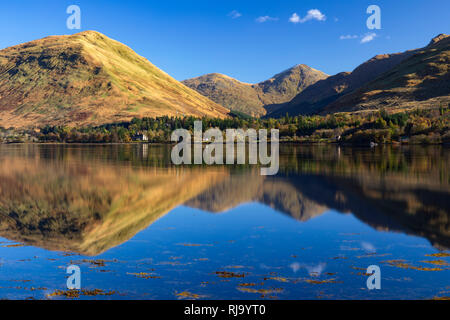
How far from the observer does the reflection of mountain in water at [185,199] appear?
24.6 m

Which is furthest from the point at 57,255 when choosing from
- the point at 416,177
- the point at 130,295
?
the point at 416,177

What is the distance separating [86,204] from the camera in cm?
3300

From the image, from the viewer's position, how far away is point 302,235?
23953 mm

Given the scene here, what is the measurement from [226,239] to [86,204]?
1490 centimetres

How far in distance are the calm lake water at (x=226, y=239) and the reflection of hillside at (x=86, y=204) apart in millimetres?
123

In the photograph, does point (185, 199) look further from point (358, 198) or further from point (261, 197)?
point (358, 198)

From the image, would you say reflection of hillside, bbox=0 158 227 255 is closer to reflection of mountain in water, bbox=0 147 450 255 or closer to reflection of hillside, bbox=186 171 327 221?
reflection of mountain in water, bbox=0 147 450 255

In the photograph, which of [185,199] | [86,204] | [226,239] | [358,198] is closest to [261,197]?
[185,199]

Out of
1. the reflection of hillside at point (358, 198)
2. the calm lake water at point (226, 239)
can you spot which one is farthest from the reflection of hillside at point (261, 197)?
the calm lake water at point (226, 239)

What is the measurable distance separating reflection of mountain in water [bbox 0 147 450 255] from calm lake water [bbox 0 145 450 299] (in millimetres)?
112

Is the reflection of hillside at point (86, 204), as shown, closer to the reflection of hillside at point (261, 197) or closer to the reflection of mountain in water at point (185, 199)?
the reflection of mountain in water at point (185, 199)

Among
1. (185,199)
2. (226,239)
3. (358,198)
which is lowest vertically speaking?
(226,239)

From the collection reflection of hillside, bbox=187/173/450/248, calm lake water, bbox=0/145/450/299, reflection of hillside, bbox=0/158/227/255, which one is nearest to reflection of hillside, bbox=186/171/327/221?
reflection of hillside, bbox=187/173/450/248

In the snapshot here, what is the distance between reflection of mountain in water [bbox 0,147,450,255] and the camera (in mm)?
24641
